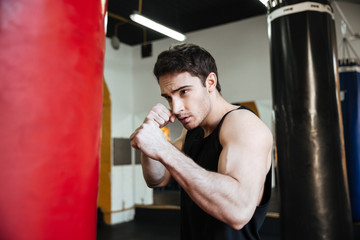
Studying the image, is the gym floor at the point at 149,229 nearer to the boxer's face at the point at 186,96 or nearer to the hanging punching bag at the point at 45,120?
the boxer's face at the point at 186,96

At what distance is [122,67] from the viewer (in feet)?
20.6

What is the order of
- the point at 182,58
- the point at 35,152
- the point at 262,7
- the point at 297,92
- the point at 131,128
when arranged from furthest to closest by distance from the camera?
the point at 131,128
the point at 262,7
the point at 297,92
the point at 182,58
the point at 35,152

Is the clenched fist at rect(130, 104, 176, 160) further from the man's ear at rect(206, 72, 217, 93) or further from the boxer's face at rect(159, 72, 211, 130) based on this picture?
the man's ear at rect(206, 72, 217, 93)

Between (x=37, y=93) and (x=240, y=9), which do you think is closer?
(x=37, y=93)

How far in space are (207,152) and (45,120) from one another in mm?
781

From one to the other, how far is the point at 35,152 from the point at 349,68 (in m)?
3.82

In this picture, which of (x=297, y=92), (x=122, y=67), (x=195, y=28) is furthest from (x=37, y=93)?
(x=122, y=67)

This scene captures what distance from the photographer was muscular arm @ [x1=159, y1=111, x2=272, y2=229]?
2.89 ft

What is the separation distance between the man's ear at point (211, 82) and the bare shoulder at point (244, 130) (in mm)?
213

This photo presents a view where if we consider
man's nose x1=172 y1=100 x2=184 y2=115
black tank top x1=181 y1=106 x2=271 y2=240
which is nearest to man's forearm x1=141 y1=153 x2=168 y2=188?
black tank top x1=181 y1=106 x2=271 y2=240

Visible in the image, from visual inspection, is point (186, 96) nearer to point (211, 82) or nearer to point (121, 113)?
point (211, 82)

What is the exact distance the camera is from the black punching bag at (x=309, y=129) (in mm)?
2006

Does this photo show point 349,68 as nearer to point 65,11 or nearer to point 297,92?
point 297,92

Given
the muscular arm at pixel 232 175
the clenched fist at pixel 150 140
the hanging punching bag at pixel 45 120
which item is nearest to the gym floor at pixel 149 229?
the muscular arm at pixel 232 175
